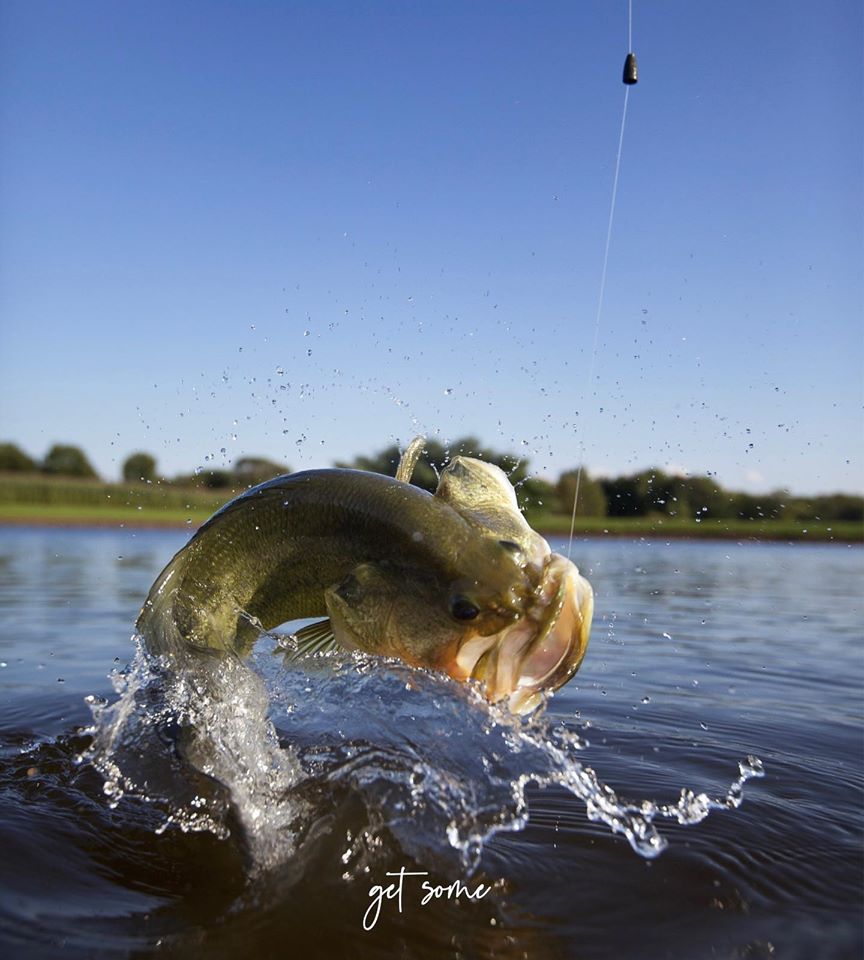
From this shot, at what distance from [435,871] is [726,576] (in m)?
17.8

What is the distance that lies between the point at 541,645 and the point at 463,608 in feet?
0.92

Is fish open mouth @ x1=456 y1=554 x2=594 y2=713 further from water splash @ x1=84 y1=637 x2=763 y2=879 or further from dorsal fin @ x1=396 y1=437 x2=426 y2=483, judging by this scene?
dorsal fin @ x1=396 y1=437 x2=426 y2=483

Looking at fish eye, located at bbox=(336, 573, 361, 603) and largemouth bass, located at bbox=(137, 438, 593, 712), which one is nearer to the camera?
largemouth bass, located at bbox=(137, 438, 593, 712)

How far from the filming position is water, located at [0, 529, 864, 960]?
2.94m

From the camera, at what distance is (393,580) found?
2.98m

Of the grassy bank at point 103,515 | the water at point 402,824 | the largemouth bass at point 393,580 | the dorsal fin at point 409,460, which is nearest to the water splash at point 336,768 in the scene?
the water at point 402,824

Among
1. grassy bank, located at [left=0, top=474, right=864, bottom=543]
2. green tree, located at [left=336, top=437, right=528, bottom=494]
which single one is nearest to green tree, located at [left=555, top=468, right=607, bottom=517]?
green tree, located at [left=336, top=437, right=528, bottom=494]

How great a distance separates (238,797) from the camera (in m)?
3.62

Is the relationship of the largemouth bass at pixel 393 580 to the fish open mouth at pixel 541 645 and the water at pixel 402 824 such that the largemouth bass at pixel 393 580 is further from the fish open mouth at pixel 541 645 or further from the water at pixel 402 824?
the water at pixel 402 824

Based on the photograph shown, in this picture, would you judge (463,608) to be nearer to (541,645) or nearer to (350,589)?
(541,645)

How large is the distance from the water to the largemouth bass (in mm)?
300

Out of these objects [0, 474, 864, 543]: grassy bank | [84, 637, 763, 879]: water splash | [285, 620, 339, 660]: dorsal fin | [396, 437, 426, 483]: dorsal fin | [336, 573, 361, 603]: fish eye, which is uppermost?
[396, 437, 426, 483]: dorsal fin

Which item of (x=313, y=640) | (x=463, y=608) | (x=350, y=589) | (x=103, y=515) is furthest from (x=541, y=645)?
(x=103, y=515)

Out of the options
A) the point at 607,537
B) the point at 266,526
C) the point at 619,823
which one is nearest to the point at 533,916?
the point at 619,823
